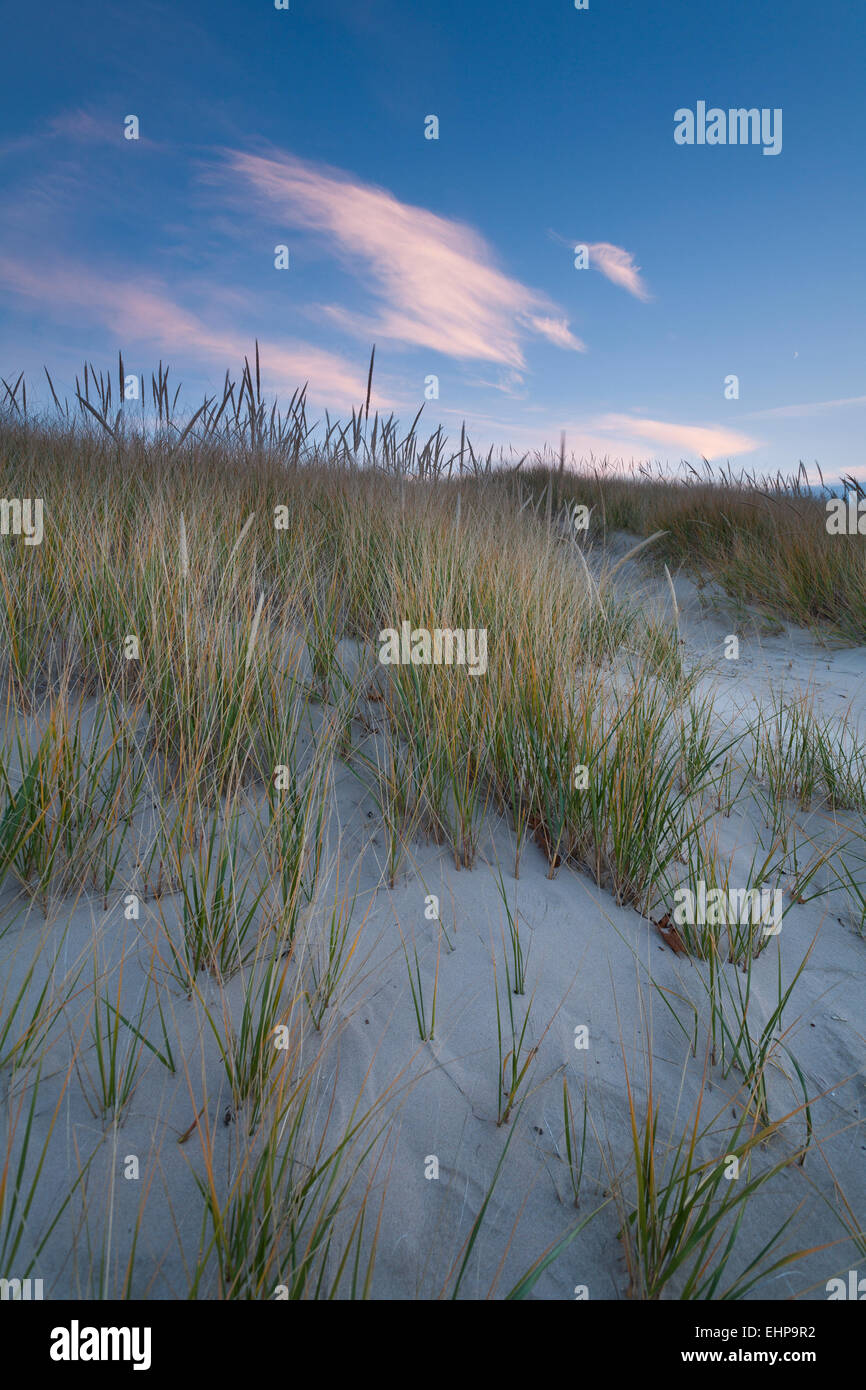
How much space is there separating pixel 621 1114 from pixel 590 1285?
28cm

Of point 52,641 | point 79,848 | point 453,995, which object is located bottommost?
point 453,995

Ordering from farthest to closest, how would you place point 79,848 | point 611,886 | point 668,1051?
point 611,886 < point 79,848 < point 668,1051

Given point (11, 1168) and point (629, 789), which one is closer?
point (11, 1168)

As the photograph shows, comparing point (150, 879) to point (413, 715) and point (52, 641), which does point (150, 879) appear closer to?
point (413, 715)

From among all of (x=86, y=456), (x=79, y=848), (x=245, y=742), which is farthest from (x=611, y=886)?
(x=86, y=456)

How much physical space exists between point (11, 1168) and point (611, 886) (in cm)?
142

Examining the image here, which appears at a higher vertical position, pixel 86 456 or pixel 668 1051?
pixel 86 456

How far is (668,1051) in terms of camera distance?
1.37 metres

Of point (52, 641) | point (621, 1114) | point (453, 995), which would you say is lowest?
point (621, 1114)

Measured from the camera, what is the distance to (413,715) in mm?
1988
